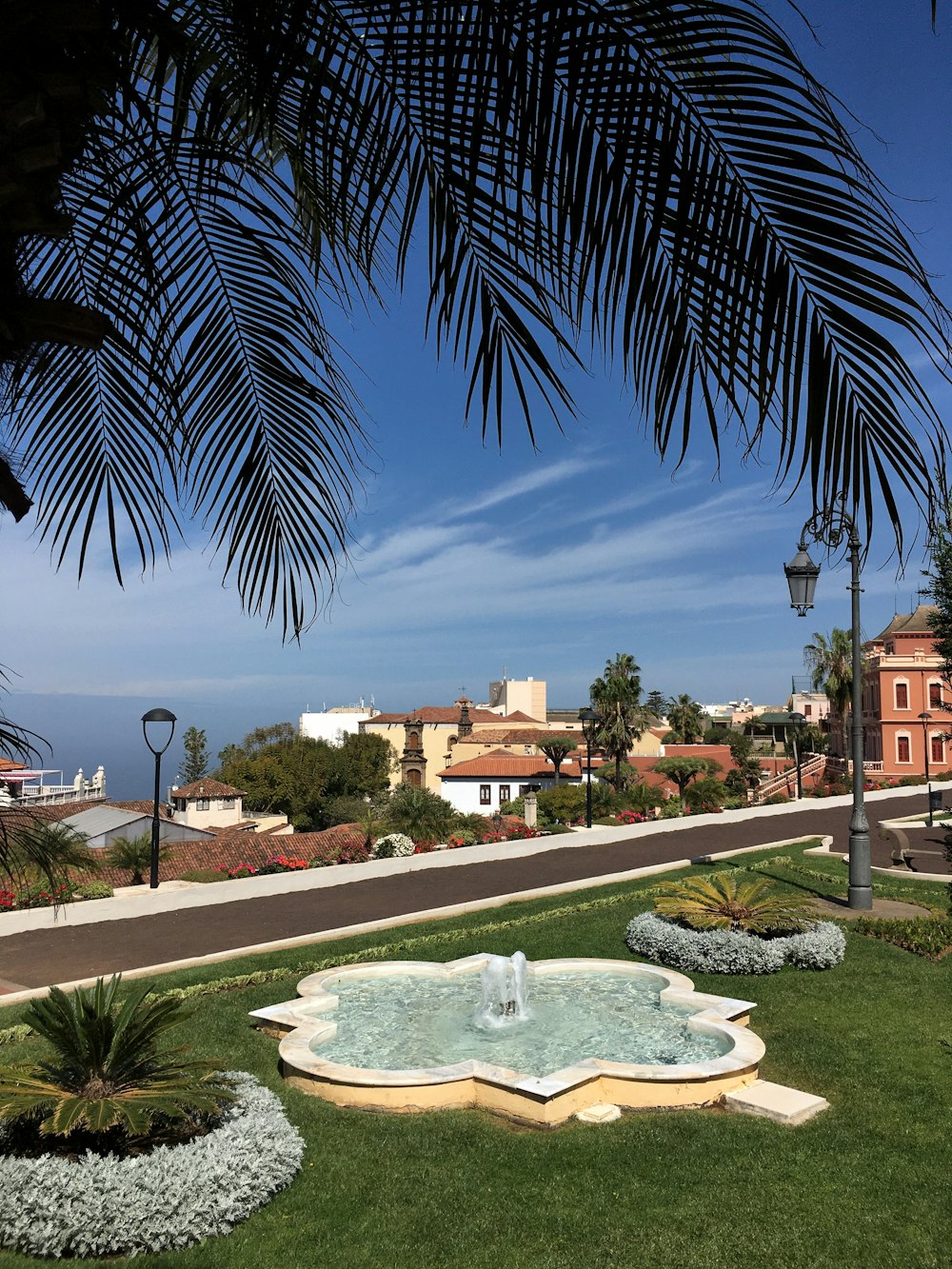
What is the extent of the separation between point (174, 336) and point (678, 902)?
11.3 meters

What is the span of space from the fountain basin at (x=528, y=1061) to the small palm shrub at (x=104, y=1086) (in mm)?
1564

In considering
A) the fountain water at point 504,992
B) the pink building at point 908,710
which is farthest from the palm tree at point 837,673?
the fountain water at point 504,992

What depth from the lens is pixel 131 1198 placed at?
5.09 metres

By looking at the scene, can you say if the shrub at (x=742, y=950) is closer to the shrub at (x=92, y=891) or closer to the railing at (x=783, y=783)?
the shrub at (x=92, y=891)

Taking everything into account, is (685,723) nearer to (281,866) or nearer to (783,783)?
(783,783)

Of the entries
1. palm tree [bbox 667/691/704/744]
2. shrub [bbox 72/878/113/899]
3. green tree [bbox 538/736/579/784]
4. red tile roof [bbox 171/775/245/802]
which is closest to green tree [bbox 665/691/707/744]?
palm tree [bbox 667/691/704/744]

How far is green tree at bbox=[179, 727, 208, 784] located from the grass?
85.8 meters

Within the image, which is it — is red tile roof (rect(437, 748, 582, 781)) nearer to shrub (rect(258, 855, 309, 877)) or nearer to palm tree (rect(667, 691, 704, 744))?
palm tree (rect(667, 691, 704, 744))

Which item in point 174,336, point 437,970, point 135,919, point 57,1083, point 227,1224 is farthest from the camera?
point 135,919

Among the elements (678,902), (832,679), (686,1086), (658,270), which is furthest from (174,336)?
(832,679)

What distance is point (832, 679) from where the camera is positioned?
56844mm

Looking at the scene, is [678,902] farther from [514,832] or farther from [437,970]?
[514,832]

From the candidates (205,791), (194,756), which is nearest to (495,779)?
(205,791)

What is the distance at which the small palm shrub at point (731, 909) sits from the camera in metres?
11.8
